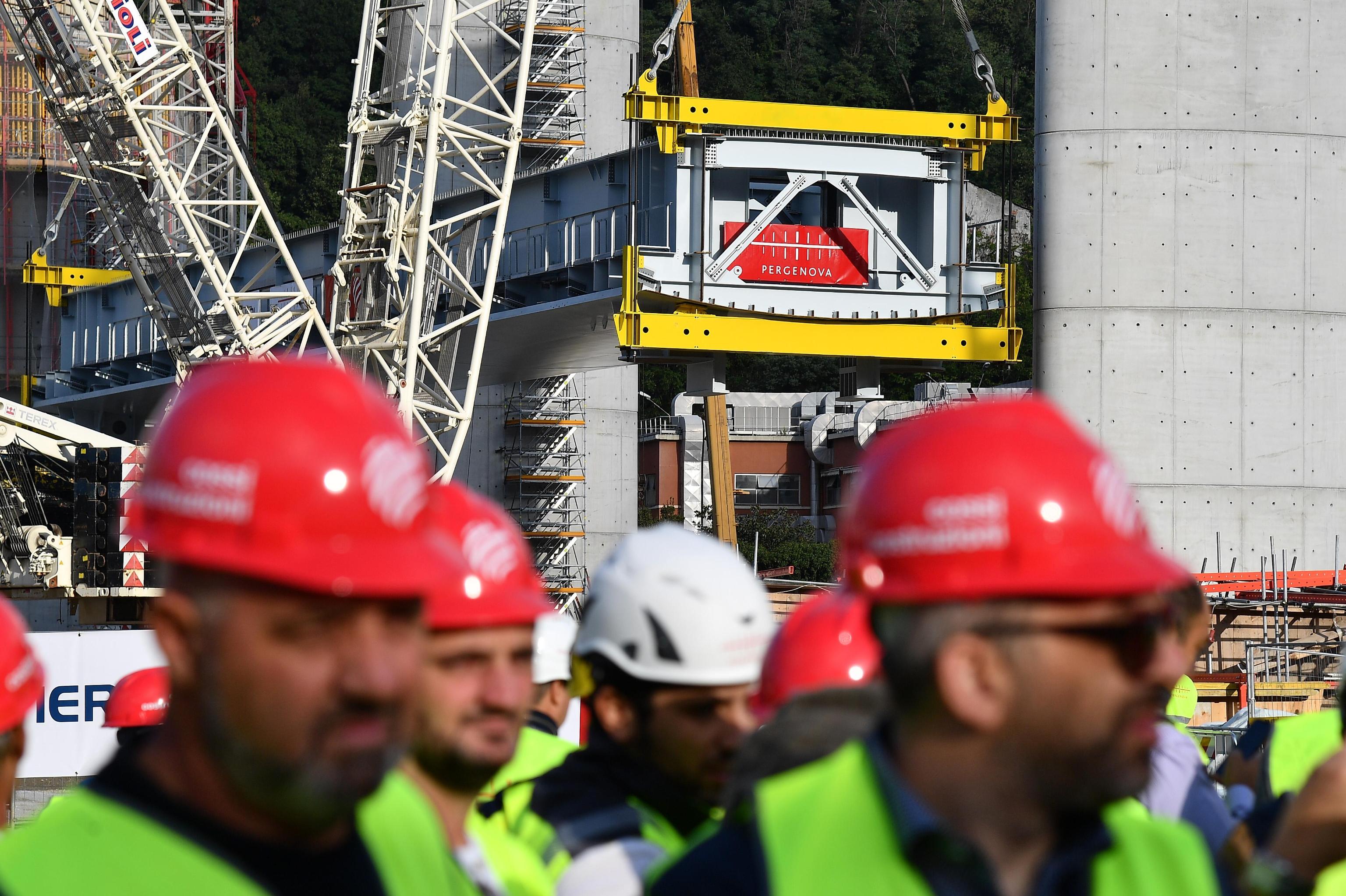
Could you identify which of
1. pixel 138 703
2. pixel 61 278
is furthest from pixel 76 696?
pixel 61 278

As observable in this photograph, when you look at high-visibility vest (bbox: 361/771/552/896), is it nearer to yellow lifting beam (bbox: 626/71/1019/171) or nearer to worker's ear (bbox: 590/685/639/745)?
worker's ear (bbox: 590/685/639/745)

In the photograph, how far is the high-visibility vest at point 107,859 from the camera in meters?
2.12

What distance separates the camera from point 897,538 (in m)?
2.32

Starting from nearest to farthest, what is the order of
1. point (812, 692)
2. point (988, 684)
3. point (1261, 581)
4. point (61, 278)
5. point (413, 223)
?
point (988, 684), point (812, 692), point (1261, 581), point (413, 223), point (61, 278)

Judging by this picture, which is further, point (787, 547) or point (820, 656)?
point (787, 547)

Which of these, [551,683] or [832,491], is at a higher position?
[551,683]

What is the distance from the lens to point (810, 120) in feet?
100

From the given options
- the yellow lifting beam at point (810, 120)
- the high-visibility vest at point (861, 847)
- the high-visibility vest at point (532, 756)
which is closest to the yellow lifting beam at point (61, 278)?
the yellow lifting beam at point (810, 120)

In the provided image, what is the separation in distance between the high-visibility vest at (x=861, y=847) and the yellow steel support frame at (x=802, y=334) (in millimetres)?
26257

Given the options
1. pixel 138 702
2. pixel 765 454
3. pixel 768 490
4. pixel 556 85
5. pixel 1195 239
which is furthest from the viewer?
pixel 768 490

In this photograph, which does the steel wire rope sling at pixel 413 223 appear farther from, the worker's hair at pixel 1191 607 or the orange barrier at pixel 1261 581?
the worker's hair at pixel 1191 607

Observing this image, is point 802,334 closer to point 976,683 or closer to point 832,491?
point 976,683

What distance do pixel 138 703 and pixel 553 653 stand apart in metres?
2.08

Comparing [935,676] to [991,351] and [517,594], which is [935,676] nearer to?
[517,594]
